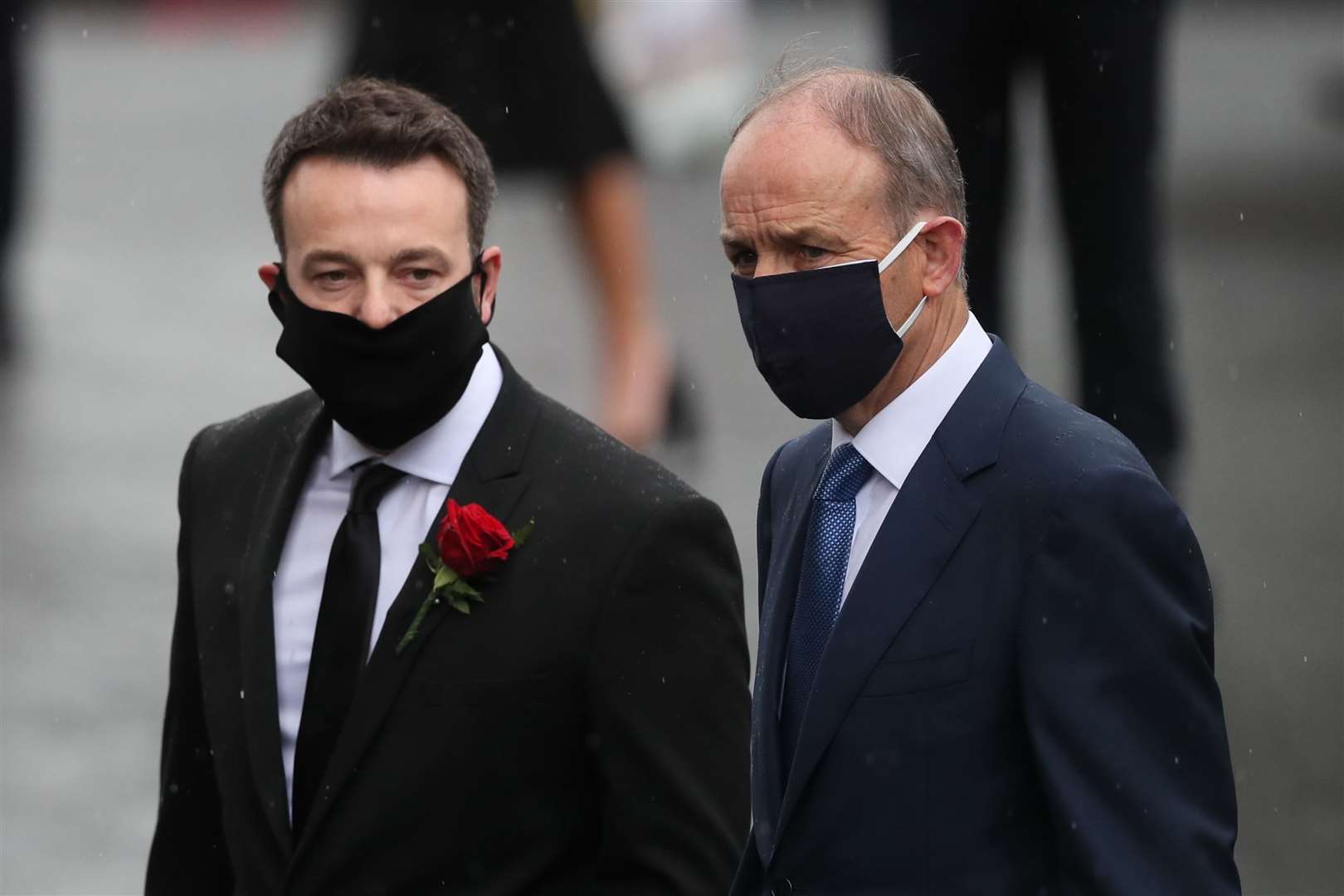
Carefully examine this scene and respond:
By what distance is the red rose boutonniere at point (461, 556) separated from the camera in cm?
329

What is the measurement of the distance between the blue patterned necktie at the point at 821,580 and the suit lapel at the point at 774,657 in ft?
0.07

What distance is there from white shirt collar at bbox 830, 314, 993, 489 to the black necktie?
2.99ft

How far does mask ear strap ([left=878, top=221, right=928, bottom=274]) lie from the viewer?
2.91 metres

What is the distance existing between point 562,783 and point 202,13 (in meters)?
24.9

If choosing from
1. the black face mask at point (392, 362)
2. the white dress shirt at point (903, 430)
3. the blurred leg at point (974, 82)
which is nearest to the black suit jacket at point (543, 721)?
the black face mask at point (392, 362)

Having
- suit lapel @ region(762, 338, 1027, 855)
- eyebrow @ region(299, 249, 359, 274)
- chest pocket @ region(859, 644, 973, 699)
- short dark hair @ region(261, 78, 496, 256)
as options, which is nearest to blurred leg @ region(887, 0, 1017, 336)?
short dark hair @ region(261, 78, 496, 256)

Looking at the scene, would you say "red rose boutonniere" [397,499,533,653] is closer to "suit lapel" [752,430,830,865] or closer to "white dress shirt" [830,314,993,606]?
"suit lapel" [752,430,830,865]

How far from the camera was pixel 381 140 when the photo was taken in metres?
3.50

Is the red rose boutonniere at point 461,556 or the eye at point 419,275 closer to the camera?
the red rose boutonniere at point 461,556

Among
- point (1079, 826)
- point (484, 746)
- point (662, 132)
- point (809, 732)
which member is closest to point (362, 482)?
point (484, 746)

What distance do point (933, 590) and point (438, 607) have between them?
0.92 meters

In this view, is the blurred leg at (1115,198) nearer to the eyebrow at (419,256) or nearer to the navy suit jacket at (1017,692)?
the eyebrow at (419,256)

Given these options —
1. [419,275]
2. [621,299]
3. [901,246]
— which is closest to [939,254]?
[901,246]

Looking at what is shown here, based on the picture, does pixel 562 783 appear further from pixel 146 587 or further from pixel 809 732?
pixel 146 587
